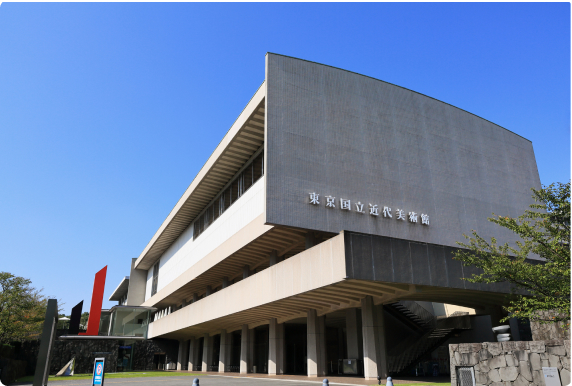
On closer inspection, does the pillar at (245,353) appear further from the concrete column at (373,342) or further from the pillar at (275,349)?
the concrete column at (373,342)

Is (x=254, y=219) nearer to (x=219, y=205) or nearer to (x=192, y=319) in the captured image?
(x=219, y=205)

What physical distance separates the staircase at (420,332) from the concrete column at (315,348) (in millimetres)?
7273

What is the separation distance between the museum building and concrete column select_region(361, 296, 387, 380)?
0.07m

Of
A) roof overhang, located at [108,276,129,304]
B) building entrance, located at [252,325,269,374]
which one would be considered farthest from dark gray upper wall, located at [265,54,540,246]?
roof overhang, located at [108,276,129,304]

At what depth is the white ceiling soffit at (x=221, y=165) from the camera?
26484 mm

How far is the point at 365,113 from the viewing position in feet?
89.8

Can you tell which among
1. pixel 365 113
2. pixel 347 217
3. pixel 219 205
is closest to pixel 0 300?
pixel 219 205

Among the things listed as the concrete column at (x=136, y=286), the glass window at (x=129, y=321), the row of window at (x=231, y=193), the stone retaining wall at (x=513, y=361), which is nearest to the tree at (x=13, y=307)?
the glass window at (x=129, y=321)

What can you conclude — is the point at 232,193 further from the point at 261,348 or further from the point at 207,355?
the point at 261,348

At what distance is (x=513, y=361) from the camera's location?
12.9 m

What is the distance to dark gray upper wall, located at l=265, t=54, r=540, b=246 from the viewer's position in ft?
78.1

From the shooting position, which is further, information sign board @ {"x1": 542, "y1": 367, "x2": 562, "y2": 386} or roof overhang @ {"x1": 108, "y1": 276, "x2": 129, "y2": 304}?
roof overhang @ {"x1": 108, "y1": 276, "x2": 129, "y2": 304}

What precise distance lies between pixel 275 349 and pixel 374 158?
14190 mm

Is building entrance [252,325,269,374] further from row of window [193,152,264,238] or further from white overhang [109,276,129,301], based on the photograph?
white overhang [109,276,129,301]
